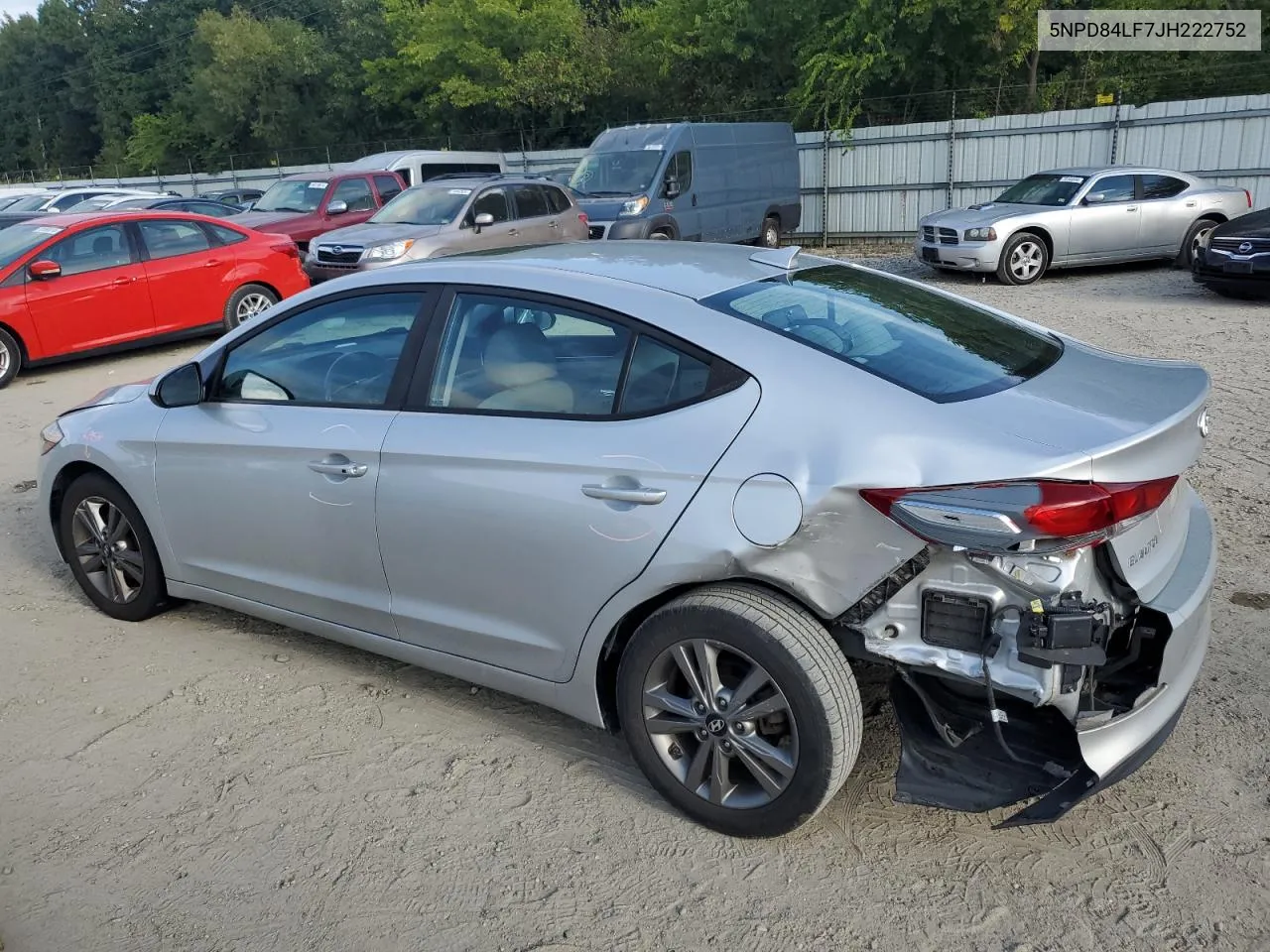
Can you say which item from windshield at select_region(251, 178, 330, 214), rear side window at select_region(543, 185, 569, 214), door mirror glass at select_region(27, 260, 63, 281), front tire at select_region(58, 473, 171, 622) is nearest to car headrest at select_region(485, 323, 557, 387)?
front tire at select_region(58, 473, 171, 622)

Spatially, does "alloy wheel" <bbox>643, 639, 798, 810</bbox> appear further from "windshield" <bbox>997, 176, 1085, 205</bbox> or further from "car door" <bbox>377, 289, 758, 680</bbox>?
"windshield" <bbox>997, 176, 1085, 205</bbox>

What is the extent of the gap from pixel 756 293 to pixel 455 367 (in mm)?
1025

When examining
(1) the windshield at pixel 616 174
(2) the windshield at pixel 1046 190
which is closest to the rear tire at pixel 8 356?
(1) the windshield at pixel 616 174

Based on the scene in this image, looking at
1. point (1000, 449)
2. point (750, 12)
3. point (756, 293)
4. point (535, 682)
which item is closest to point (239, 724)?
point (535, 682)

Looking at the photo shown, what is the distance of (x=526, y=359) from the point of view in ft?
11.1

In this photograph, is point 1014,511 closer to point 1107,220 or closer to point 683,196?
point 1107,220

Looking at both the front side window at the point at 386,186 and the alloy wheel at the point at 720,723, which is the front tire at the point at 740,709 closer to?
the alloy wheel at the point at 720,723

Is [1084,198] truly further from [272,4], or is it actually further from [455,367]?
[272,4]

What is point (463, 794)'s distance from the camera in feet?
10.7

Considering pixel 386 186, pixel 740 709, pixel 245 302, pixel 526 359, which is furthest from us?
pixel 386 186

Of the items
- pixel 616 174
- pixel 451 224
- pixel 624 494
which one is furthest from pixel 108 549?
pixel 616 174

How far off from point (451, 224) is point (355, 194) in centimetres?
519

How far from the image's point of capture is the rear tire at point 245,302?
1140 cm

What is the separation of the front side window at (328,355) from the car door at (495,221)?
942 cm
